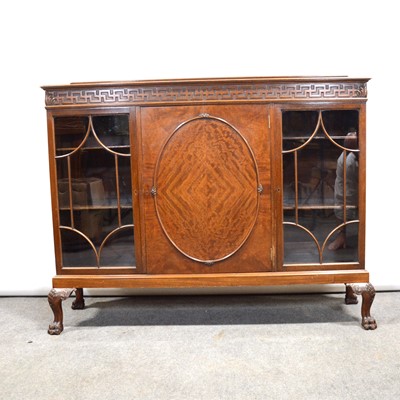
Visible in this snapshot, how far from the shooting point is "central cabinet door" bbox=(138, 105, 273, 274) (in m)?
1.72

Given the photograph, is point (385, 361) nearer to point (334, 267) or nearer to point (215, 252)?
point (334, 267)

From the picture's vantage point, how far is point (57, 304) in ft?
5.92

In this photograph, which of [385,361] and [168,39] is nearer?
[385,361]

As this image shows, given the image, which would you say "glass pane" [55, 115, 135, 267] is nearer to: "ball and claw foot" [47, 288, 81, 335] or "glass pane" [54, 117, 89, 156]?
"glass pane" [54, 117, 89, 156]

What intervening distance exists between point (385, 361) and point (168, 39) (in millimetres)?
1720

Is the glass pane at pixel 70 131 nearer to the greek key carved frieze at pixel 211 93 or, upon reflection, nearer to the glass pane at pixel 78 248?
the greek key carved frieze at pixel 211 93

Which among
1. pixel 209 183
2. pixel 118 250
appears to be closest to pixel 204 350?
pixel 118 250

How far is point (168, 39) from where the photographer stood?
2.18m

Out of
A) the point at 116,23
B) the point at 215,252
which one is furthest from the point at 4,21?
the point at 215,252

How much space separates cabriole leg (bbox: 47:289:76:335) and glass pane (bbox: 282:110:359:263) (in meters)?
0.93

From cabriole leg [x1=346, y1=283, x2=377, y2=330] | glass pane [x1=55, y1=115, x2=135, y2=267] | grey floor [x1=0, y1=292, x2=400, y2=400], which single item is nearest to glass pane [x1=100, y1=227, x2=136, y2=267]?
glass pane [x1=55, y1=115, x2=135, y2=267]

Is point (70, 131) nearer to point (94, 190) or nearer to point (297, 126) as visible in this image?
point (94, 190)

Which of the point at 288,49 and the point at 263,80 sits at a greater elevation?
the point at 288,49

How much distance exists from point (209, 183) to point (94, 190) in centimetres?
48
